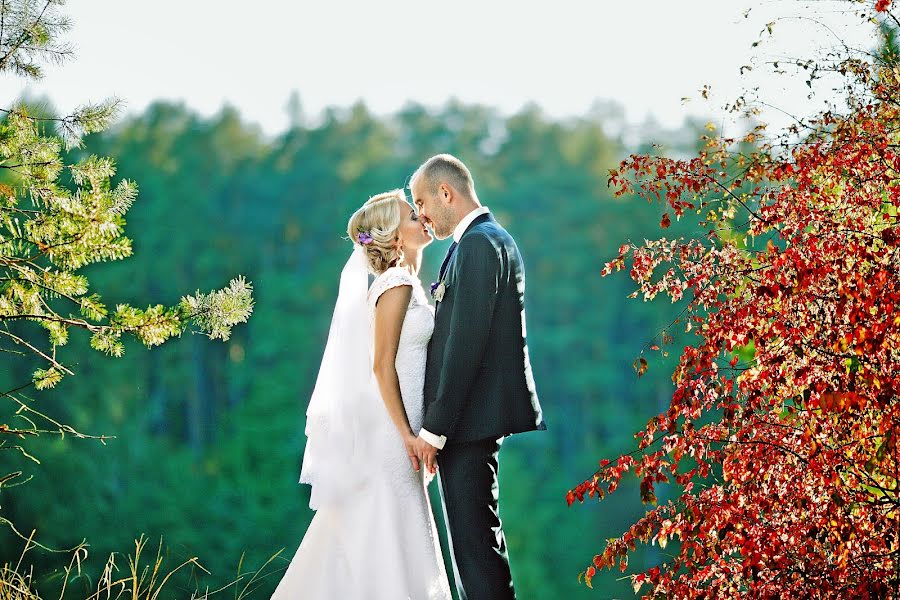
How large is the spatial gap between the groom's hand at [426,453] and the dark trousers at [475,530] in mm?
77

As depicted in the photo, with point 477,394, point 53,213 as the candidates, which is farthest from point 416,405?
point 53,213

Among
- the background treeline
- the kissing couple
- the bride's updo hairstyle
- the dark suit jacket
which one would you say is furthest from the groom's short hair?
the background treeline

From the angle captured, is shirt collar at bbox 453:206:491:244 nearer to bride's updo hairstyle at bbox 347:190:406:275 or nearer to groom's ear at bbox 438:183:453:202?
groom's ear at bbox 438:183:453:202

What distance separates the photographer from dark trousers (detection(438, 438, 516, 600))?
2807 millimetres

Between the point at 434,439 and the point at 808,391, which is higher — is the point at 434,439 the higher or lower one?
the higher one

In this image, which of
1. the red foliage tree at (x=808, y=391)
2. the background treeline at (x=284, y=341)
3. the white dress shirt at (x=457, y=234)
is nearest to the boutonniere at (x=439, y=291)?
the white dress shirt at (x=457, y=234)

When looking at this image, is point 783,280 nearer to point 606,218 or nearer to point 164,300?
point 164,300

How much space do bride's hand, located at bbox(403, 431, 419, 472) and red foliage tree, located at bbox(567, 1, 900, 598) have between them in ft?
1.64

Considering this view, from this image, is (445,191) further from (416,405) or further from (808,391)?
(808,391)

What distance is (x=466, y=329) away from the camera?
2801 mm

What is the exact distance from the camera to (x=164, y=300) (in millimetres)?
19672

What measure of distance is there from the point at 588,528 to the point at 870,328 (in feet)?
55.0

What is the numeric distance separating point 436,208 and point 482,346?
18.5 inches

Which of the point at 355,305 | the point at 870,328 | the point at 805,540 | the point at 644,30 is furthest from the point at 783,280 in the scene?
the point at 644,30
